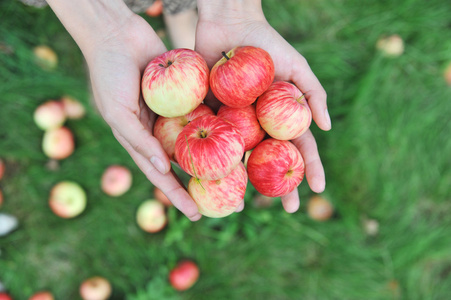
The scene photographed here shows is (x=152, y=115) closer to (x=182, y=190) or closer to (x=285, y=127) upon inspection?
(x=182, y=190)

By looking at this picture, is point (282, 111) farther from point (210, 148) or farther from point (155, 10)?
point (155, 10)

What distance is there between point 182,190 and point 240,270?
121 cm

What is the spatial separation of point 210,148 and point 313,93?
2.51 ft

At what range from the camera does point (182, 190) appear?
200 centimetres

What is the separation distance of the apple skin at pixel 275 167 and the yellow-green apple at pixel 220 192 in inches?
4.1

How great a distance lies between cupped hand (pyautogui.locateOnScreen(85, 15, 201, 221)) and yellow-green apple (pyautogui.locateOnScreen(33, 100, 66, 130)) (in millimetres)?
1040

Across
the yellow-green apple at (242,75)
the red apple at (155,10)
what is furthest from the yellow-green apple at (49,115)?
the yellow-green apple at (242,75)

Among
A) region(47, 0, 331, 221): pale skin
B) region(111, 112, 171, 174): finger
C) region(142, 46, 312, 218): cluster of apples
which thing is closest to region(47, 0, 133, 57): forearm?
region(47, 0, 331, 221): pale skin

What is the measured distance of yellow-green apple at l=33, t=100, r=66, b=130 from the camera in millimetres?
2954

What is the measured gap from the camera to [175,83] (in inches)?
72.9

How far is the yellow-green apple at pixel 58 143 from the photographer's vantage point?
2936mm

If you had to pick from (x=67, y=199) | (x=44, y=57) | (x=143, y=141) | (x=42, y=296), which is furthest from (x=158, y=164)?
(x=44, y=57)

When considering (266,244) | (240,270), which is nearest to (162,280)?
(240,270)

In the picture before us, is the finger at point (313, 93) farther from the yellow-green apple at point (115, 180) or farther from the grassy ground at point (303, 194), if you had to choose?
the yellow-green apple at point (115, 180)
